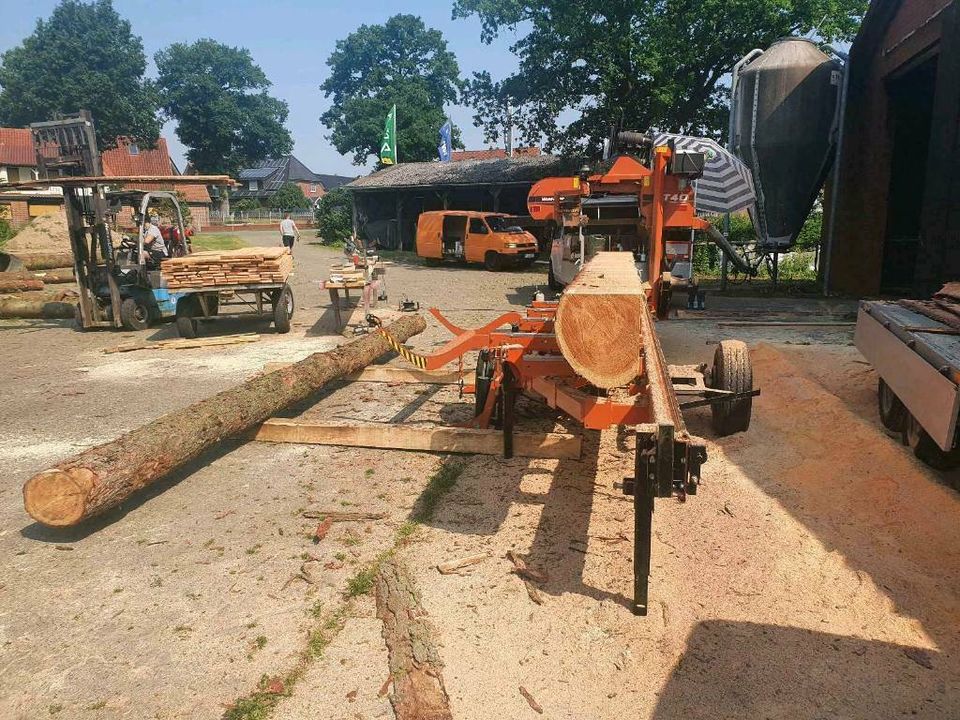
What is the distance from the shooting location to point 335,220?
120 ft

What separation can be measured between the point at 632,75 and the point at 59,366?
58.3ft

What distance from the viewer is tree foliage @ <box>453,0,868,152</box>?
18344 mm

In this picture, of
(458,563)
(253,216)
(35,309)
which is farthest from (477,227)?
(253,216)

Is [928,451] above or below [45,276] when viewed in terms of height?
below

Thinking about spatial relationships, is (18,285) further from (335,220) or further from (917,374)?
(335,220)

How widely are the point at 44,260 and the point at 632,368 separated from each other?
2062cm

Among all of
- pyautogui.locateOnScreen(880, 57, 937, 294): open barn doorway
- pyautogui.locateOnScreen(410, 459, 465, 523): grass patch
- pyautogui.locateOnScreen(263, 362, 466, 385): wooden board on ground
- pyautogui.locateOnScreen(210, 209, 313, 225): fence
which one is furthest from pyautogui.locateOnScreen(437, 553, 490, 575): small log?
pyautogui.locateOnScreen(210, 209, 313, 225): fence

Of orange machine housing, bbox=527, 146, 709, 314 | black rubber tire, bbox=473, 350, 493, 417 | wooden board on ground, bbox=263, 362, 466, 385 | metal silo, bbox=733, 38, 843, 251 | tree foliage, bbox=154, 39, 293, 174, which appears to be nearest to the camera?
black rubber tire, bbox=473, 350, 493, 417

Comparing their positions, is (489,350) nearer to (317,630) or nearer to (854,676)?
(317,630)

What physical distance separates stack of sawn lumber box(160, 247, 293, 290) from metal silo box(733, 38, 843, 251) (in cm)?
1096

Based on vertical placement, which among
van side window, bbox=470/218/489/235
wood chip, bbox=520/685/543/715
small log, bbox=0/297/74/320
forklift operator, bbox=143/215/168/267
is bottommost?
wood chip, bbox=520/685/543/715

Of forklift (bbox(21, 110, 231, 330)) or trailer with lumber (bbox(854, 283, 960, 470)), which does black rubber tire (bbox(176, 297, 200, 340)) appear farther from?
trailer with lumber (bbox(854, 283, 960, 470))

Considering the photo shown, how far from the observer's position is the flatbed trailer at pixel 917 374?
12.9ft

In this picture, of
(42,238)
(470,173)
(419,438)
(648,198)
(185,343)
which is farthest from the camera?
(470,173)
